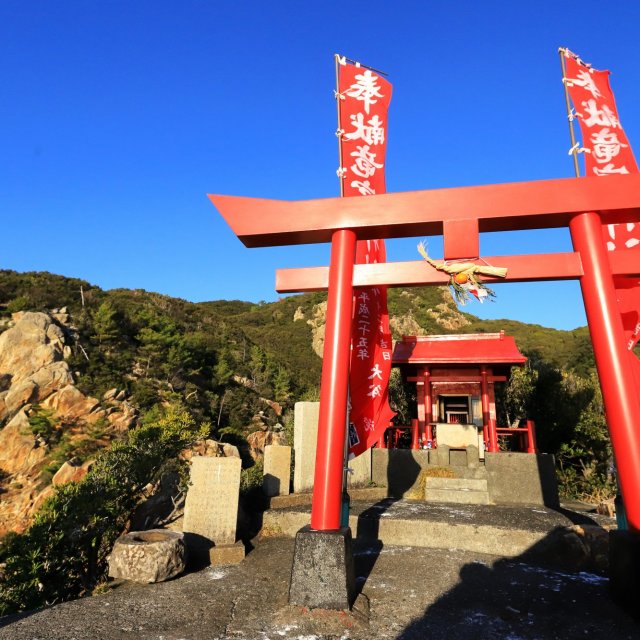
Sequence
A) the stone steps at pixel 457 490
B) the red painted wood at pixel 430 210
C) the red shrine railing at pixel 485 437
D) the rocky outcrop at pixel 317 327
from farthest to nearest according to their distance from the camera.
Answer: the rocky outcrop at pixel 317 327 < the red shrine railing at pixel 485 437 < the stone steps at pixel 457 490 < the red painted wood at pixel 430 210

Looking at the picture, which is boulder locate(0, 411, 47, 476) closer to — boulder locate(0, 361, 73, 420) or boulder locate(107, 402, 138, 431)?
boulder locate(0, 361, 73, 420)

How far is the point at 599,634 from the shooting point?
3457 mm

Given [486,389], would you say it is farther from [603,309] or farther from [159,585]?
[159,585]

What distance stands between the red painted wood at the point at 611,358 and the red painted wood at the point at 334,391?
2525mm

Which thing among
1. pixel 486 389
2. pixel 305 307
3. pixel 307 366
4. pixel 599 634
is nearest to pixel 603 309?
pixel 599 634

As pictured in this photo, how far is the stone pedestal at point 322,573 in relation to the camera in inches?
154

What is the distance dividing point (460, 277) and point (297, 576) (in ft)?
11.4

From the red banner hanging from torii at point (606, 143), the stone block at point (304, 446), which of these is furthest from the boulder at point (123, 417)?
the red banner hanging from torii at point (606, 143)

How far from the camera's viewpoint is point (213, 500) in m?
6.00

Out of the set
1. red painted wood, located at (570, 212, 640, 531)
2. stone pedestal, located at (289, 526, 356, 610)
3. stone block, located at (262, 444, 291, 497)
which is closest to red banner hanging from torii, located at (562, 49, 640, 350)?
red painted wood, located at (570, 212, 640, 531)

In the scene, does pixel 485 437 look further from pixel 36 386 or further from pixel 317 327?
pixel 317 327

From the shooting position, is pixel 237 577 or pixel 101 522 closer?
pixel 237 577

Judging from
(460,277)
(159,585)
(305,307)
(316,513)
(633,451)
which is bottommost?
(159,585)

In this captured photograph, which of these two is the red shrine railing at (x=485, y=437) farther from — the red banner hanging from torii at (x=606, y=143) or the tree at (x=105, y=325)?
the tree at (x=105, y=325)
